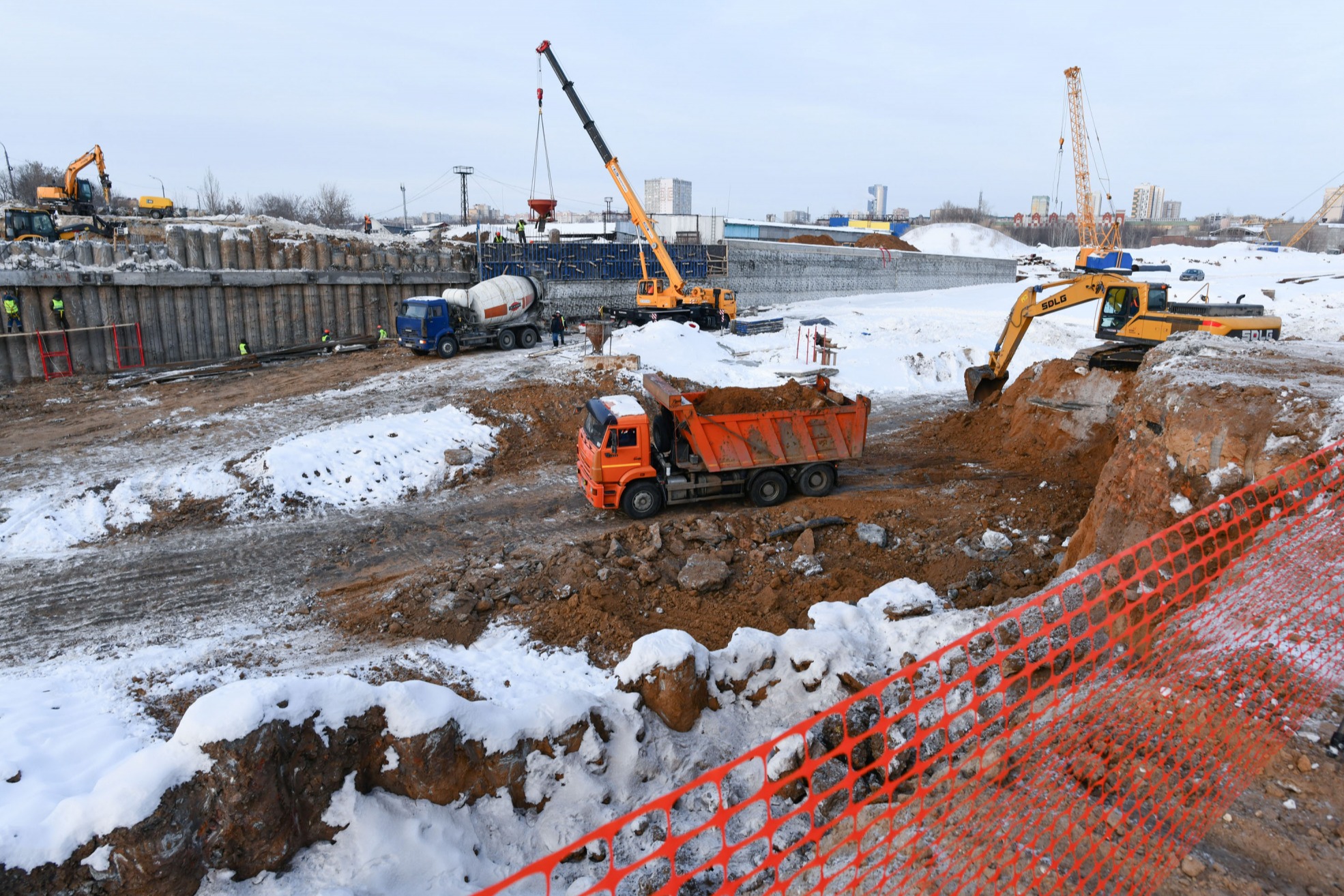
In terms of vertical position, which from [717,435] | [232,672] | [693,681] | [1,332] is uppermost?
[1,332]

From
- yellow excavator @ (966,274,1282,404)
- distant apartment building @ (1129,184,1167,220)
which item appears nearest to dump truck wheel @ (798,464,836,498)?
yellow excavator @ (966,274,1282,404)

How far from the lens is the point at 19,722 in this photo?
6066 mm

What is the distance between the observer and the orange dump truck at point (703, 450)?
12234 mm

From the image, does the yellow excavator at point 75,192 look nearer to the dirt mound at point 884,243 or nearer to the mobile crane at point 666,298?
the mobile crane at point 666,298

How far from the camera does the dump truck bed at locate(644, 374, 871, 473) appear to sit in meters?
12.4

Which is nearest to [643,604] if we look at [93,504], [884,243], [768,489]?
[768,489]

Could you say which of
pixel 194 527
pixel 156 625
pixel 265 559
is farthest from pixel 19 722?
pixel 194 527

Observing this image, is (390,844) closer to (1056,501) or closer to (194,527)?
(194,527)

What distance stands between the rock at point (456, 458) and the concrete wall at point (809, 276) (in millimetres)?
16259

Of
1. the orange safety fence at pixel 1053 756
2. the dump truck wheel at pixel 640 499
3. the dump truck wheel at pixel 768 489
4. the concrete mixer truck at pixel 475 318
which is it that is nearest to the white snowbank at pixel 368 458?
the dump truck wheel at pixel 640 499

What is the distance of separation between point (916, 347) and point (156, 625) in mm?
22401

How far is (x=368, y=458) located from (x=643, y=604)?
7311 mm

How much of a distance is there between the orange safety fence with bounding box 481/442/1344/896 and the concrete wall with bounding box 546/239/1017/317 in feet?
84.5

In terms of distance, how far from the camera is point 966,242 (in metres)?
72.1
